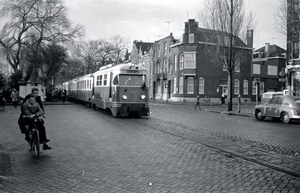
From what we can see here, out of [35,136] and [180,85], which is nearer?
[35,136]

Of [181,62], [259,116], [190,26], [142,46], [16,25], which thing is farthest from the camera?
[142,46]

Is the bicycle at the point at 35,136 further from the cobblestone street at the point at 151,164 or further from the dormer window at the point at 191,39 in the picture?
the dormer window at the point at 191,39

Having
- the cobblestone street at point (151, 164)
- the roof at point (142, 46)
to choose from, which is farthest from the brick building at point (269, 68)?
the cobblestone street at point (151, 164)

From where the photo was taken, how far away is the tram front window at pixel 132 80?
19297 mm

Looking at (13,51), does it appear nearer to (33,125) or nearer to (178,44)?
(178,44)

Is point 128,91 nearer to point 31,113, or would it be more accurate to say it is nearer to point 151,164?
point 31,113

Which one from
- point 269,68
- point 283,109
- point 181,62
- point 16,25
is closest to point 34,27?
point 16,25

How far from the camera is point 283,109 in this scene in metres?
18.9

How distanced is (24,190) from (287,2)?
77.1ft

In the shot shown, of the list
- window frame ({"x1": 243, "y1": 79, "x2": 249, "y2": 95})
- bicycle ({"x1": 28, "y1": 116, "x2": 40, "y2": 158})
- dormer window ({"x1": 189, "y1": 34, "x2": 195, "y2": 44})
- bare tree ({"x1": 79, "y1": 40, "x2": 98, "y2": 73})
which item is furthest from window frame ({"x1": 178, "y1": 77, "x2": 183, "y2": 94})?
bicycle ({"x1": 28, "y1": 116, "x2": 40, "y2": 158})

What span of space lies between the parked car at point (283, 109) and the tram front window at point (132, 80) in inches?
295

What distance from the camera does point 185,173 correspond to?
6594 millimetres

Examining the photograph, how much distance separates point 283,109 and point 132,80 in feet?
28.6

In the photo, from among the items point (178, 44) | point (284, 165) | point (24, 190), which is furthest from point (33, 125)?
point (178, 44)
